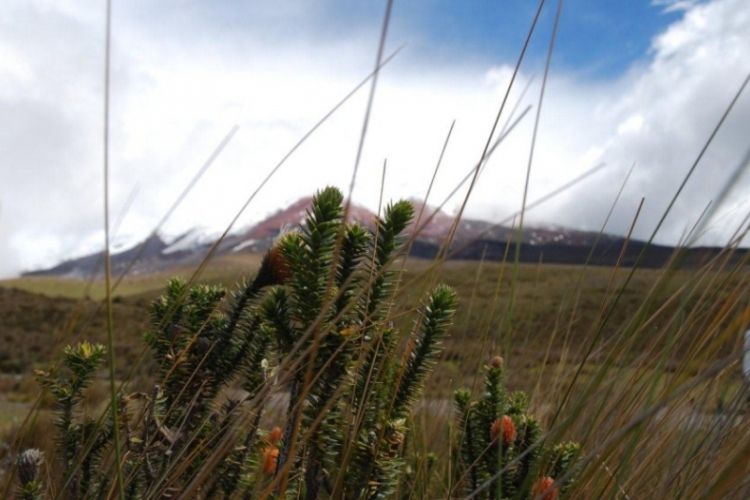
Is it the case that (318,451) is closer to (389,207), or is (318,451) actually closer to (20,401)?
(389,207)

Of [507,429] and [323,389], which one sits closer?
[323,389]

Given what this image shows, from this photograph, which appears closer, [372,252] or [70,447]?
[372,252]

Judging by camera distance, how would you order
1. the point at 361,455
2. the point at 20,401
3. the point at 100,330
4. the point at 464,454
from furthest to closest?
1. the point at 100,330
2. the point at 20,401
3. the point at 464,454
4. the point at 361,455

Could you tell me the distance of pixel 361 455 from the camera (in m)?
1.08

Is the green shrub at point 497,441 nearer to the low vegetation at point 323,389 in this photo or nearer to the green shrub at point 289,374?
the low vegetation at point 323,389

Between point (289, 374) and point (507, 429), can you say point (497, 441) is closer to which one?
point (507, 429)

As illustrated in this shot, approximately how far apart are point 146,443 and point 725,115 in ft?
3.51

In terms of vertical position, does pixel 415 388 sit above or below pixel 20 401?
above

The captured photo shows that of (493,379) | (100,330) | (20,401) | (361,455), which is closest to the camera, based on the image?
(361,455)

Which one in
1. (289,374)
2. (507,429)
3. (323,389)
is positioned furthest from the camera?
(507,429)

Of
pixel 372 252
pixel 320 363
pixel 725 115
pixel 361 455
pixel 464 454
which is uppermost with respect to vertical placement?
pixel 725 115

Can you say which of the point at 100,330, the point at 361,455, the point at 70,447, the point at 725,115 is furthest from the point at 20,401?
the point at 100,330

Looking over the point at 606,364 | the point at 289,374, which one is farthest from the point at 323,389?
the point at 606,364

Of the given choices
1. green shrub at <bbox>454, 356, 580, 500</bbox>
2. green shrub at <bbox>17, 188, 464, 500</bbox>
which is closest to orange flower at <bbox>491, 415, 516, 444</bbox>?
green shrub at <bbox>454, 356, 580, 500</bbox>
